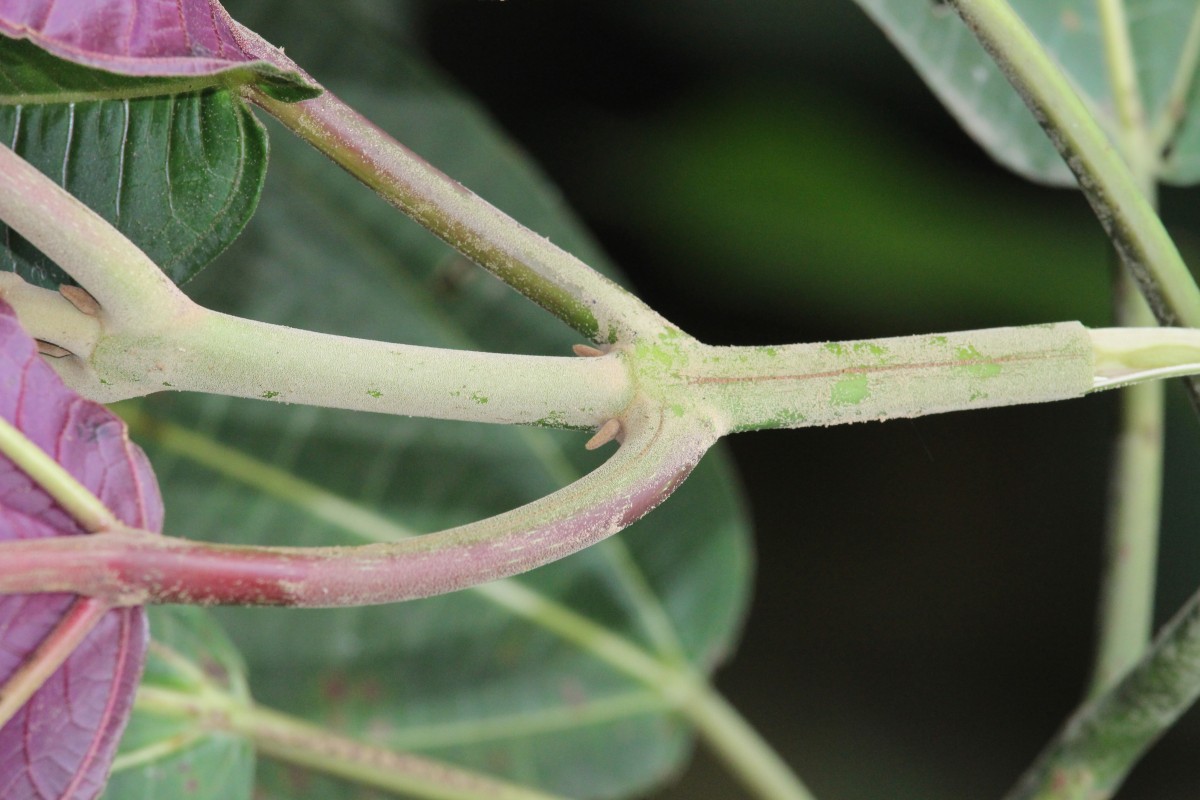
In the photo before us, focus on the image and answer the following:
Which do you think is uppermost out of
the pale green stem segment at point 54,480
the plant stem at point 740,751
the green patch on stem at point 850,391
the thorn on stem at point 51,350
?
the thorn on stem at point 51,350

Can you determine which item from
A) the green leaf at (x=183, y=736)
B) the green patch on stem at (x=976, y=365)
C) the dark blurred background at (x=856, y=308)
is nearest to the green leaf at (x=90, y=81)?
the green patch on stem at (x=976, y=365)

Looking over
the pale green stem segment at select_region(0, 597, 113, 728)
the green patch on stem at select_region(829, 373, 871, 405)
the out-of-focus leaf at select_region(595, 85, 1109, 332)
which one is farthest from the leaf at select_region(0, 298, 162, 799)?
the out-of-focus leaf at select_region(595, 85, 1109, 332)

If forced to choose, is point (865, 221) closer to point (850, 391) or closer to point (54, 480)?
point (850, 391)

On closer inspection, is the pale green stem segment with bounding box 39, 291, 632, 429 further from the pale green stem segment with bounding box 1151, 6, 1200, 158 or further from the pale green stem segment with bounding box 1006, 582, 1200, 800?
the pale green stem segment with bounding box 1151, 6, 1200, 158

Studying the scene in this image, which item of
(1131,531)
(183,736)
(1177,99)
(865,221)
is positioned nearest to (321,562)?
(183,736)

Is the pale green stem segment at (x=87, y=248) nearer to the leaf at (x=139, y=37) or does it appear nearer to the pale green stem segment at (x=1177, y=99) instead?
the leaf at (x=139, y=37)
